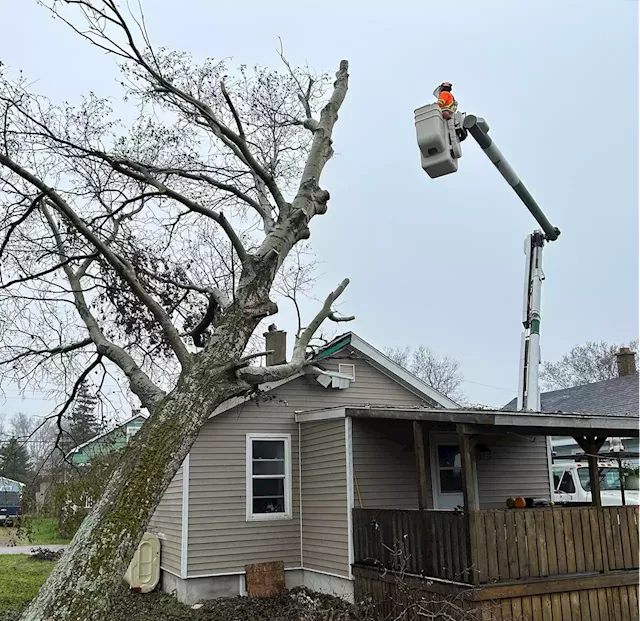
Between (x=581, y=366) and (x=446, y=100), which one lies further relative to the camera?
(x=581, y=366)

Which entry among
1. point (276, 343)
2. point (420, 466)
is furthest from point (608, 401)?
point (420, 466)

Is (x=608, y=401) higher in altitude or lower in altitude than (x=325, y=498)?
higher

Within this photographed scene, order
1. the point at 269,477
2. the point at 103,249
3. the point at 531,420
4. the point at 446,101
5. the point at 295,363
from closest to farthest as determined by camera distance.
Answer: the point at 103,249, the point at 446,101, the point at 295,363, the point at 531,420, the point at 269,477

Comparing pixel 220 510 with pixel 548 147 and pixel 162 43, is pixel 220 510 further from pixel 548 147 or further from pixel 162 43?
pixel 548 147

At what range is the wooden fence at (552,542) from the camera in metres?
8.16

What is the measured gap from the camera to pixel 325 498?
1137 centimetres

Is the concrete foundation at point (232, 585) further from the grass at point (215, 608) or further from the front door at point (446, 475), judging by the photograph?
the front door at point (446, 475)

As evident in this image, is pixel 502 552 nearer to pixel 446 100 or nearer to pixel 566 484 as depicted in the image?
pixel 446 100

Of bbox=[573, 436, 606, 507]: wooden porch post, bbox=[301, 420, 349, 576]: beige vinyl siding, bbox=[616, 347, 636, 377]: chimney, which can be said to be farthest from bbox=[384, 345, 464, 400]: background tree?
bbox=[573, 436, 606, 507]: wooden porch post

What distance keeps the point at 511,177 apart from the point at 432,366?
168 ft

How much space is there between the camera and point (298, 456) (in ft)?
40.1

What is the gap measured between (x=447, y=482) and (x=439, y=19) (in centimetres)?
831

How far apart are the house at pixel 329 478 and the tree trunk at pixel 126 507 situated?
4.17 m

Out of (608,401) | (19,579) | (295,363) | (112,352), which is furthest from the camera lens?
(608,401)
